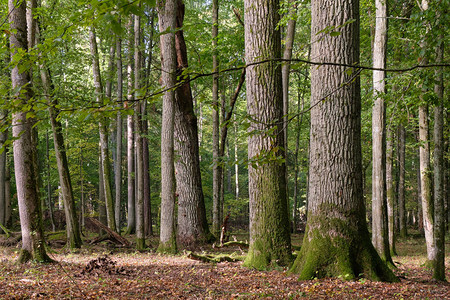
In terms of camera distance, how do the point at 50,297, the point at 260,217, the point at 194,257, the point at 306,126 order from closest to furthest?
the point at 50,297 → the point at 260,217 → the point at 194,257 → the point at 306,126

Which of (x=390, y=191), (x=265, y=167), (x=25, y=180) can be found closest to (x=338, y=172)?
(x=265, y=167)

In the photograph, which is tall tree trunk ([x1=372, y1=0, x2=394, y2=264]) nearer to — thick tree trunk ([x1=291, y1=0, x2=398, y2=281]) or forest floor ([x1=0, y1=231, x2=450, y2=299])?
forest floor ([x1=0, y1=231, x2=450, y2=299])

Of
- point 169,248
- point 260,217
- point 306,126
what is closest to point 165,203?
point 169,248

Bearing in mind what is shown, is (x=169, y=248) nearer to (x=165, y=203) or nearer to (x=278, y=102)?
(x=165, y=203)

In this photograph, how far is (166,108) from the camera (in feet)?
30.6

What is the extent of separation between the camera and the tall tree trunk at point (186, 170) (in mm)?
11023

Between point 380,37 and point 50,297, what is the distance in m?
8.24

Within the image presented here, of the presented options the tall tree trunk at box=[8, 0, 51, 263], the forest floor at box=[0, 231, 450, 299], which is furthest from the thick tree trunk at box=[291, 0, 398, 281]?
the tall tree trunk at box=[8, 0, 51, 263]

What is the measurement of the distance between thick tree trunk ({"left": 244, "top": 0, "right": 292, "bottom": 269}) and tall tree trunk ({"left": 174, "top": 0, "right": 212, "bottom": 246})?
466 centimetres

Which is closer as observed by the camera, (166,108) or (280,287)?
(280,287)

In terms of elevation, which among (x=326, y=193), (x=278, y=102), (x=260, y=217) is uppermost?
(x=278, y=102)

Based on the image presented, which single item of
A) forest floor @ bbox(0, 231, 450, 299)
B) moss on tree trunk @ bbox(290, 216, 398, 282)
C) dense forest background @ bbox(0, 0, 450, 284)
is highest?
dense forest background @ bbox(0, 0, 450, 284)

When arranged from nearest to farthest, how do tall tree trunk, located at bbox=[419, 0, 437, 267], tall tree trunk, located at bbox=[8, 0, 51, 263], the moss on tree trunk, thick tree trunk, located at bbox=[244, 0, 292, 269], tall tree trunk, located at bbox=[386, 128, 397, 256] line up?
1. the moss on tree trunk
2. thick tree trunk, located at bbox=[244, 0, 292, 269]
3. tall tree trunk, located at bbox=[8, 0, 51, 263]
4. tall tree trunk, located at bbox=[419, 0, 437, 267]
5. tall tree trunk, located at bbox=[386, 128, 397, 256]

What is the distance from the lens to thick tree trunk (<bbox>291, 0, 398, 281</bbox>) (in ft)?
16.7
